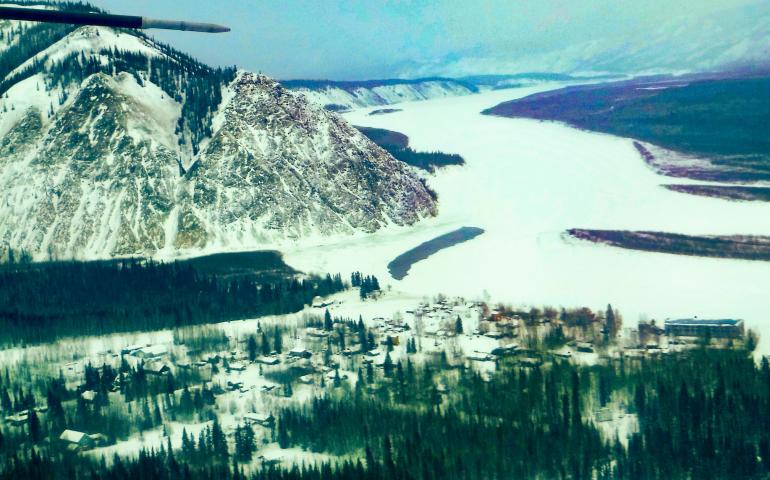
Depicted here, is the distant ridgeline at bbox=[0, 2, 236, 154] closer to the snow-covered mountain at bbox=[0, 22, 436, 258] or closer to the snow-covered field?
the snow-covered mountain at bbox=[0, 22, 436, 258]

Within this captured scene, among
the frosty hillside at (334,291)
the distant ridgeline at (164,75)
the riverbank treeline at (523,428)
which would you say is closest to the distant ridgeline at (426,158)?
the frosty hillside at (334,291)

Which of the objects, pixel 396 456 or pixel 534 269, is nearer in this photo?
pixel 396 456

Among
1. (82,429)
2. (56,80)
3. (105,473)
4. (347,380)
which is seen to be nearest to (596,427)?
(347,380)

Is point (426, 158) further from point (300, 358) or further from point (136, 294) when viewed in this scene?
point (300, 358)

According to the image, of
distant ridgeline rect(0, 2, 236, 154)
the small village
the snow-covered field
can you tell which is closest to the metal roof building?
the small village

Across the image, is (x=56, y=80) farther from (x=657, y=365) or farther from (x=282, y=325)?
(x=657, y=365)

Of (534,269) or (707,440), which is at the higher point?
(534,269)
